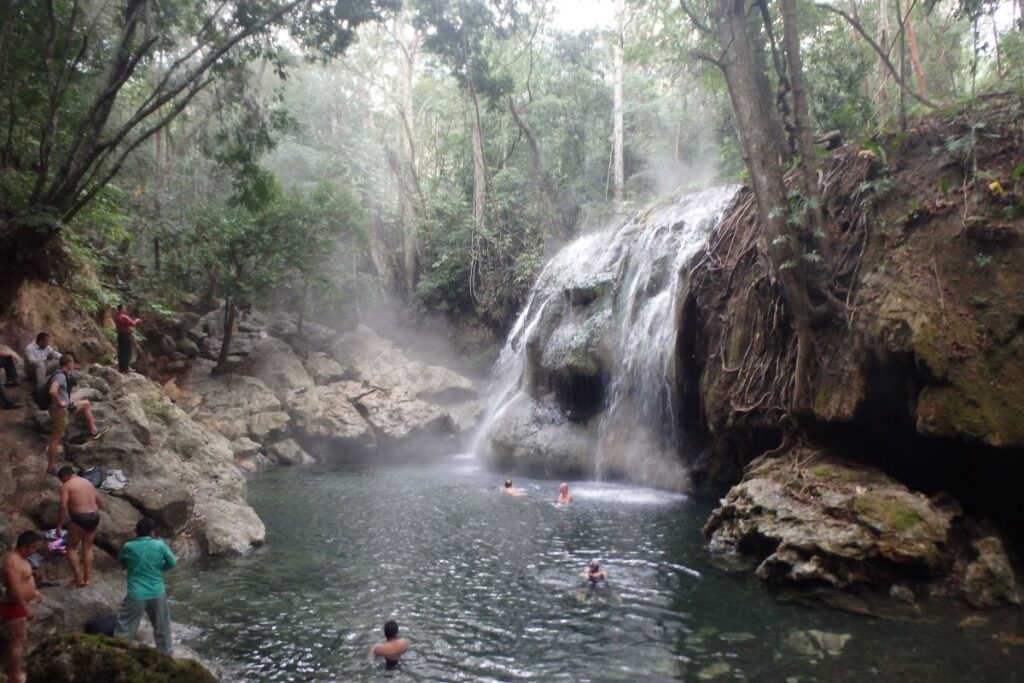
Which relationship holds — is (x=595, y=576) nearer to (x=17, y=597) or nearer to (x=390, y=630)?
(x=390, y=630)

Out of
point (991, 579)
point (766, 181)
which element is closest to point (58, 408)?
point (766, 181)

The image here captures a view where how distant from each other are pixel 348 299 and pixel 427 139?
1164cm

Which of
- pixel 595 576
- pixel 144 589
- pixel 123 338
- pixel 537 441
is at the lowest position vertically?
pixel 595 576

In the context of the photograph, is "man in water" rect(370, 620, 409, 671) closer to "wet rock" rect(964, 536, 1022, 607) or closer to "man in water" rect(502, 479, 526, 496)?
"wet rock" rect(964, 536, 1022, 607)

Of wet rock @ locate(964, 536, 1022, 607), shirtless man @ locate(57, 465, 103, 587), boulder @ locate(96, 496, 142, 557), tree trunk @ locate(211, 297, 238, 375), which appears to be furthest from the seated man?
wet rock @ locate(964, 536, 1022, 607)

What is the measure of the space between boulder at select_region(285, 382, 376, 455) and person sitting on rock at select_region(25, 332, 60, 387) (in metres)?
11.6

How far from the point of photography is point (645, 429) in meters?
15.7

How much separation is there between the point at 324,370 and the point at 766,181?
1855cm

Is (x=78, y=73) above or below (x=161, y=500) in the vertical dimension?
above

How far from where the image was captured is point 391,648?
22.0ft

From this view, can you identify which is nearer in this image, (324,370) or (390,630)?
(390,630)

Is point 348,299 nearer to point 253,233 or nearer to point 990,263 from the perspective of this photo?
point 253,233

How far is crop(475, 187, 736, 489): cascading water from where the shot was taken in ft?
50.8

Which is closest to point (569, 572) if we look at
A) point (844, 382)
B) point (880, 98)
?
point (844, 382)
